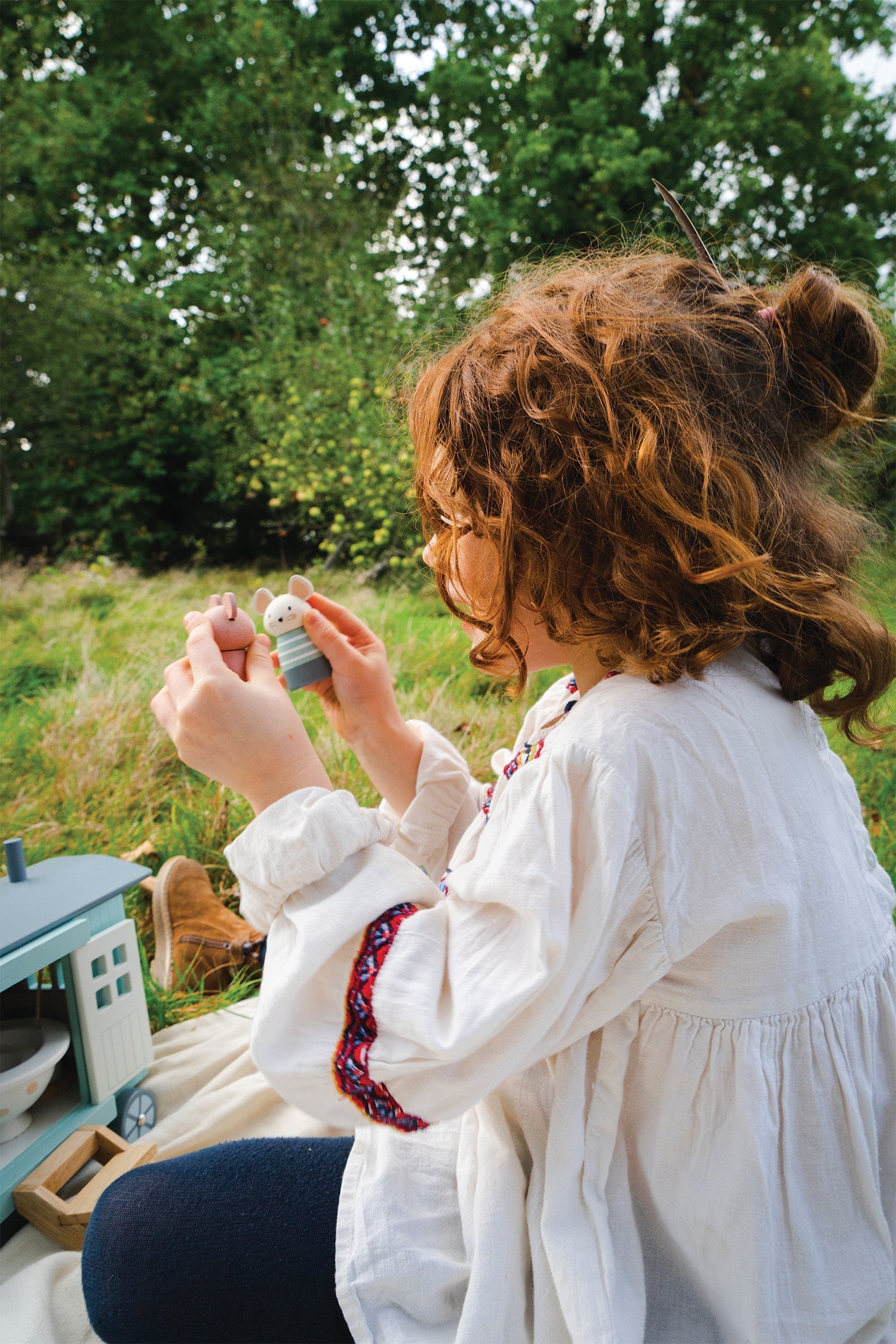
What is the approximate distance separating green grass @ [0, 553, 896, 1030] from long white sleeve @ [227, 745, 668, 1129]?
2.49 ft

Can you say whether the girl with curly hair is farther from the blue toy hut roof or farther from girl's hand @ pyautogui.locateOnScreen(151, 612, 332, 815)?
the blue toy hut roof

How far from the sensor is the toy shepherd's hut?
2.79 ft

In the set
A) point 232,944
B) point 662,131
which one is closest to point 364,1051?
point 232,944

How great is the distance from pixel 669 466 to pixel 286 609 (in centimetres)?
39

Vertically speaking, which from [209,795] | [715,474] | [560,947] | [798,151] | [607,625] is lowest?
[209,795]

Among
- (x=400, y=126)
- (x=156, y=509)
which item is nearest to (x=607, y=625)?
(x=156, y=509)

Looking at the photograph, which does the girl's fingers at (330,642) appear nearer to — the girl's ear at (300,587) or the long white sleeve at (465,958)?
the girl's ear at (300,587)

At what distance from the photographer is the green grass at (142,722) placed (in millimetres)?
1432

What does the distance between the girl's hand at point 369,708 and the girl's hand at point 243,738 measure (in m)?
0.20

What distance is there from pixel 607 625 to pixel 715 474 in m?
0.13

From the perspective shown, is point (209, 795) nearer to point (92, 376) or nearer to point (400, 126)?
point (92, 376)

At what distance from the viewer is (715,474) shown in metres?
0.57

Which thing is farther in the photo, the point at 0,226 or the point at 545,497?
the point at 0,226

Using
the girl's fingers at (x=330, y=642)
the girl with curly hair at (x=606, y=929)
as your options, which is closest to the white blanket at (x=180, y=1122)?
the girl with curly hair at (x=606, y=929)
